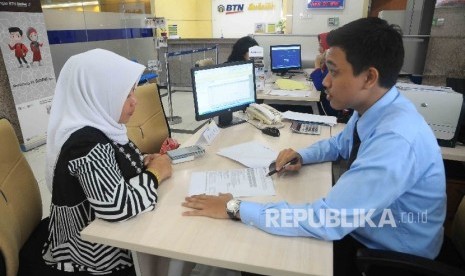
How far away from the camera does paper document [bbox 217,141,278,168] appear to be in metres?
1.45

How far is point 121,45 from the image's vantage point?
542 centimetres

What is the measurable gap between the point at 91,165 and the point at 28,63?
3157 millimetres

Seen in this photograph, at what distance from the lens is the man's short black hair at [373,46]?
38.5 inches

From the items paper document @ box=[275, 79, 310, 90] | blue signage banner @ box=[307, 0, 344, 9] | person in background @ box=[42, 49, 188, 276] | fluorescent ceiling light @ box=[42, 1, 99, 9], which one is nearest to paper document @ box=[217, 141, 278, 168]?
person in background @ box=[42, 49, 188, 276]

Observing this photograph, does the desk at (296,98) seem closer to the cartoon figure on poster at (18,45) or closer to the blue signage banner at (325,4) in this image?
the blue signage banner at (325,4)

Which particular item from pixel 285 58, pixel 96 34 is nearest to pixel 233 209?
pixel 285 58

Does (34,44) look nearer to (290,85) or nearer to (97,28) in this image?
(97,28)

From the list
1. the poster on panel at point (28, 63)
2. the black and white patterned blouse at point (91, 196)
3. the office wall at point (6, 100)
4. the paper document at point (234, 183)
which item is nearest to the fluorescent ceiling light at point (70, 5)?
the poster on panel at point (28, 63)

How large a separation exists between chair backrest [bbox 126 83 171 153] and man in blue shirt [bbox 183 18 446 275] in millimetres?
962

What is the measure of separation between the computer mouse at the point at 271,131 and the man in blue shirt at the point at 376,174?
0.71 metres

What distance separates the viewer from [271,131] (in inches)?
72.7

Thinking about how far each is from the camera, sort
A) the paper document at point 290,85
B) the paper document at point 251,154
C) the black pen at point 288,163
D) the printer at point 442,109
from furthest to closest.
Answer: the paper document at point 290,85
the printer at point 442,109
the paper document at point 251,154
the black pen at point 288,163

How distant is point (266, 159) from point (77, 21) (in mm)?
3979

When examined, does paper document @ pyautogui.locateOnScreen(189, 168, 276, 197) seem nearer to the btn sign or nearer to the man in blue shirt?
the man in blue shirt
